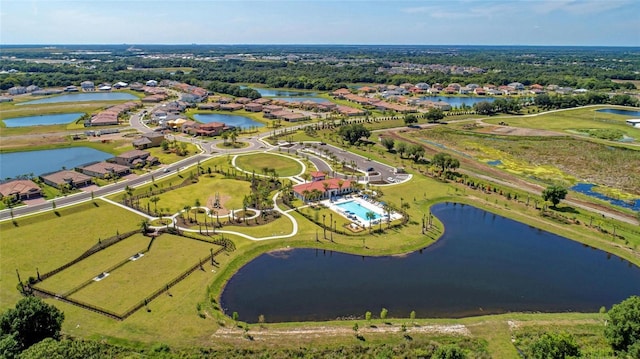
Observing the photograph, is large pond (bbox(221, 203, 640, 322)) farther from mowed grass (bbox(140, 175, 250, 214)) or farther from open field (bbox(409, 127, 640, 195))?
open field (bbox(409, 127, 640, 195))

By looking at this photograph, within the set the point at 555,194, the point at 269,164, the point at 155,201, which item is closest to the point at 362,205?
the point at 269,164

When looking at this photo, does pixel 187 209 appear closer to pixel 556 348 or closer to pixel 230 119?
pixel 556 348

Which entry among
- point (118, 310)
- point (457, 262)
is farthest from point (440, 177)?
point (118, 310)

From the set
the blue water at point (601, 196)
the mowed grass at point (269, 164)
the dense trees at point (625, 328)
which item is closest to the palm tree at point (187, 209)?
the mowed grass at point (269, 164)

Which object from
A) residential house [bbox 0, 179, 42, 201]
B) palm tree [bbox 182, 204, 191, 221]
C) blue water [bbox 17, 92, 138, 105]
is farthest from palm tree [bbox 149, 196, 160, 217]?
blue water [bbox 17, 92, 138, 105]

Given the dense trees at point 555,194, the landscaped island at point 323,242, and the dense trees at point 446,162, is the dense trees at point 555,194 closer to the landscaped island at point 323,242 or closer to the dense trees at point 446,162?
the landscaped island at point 323,242

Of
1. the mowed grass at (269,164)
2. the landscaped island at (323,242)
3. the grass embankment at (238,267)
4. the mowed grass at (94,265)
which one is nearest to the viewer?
the grass embankment at (238,267)

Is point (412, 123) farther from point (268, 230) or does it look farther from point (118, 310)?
point (118, 310)
